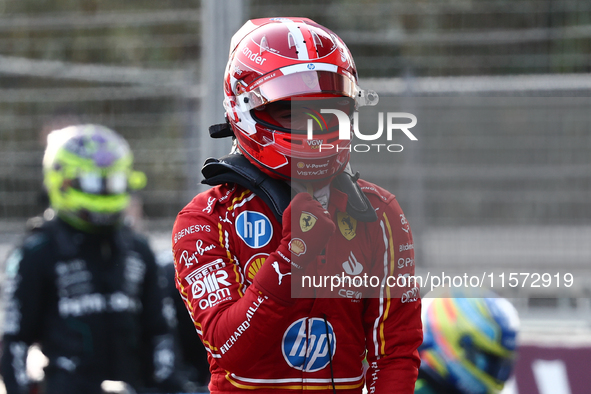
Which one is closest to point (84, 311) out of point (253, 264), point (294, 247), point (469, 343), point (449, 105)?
point (469, 343)

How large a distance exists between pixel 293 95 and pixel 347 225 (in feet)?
1.12

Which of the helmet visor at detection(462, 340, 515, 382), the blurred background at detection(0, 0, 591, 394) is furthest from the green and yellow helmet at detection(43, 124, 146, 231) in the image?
the helmet visor at detection(462, 340, 515, 382)

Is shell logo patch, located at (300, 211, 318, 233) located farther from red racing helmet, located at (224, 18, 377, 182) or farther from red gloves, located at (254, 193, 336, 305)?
red racing helmet, located at (224, 18, 377, 182)

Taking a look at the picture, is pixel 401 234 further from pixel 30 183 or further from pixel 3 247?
pixel 3 247

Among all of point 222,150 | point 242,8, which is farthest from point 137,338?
point 242,8

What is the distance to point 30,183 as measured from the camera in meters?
5.24

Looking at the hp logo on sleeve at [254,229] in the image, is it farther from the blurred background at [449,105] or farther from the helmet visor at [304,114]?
the blurred background at [449,105]

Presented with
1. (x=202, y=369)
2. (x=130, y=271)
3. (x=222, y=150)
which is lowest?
(x=202, y=369)

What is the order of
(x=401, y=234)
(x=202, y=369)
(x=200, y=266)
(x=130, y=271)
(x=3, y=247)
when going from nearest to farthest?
(x=200, y=266) < (x=401, y=234) < (x=130, y=271) < (x=202, y=369) < (x=3, y=247)

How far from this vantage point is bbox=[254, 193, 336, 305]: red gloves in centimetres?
153

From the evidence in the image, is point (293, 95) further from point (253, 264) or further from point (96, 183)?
point (96, 183)

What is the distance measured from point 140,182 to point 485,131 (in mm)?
2216

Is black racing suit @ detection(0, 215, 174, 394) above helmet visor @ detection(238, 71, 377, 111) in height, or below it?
below

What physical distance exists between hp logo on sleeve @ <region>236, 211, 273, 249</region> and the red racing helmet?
136mm
